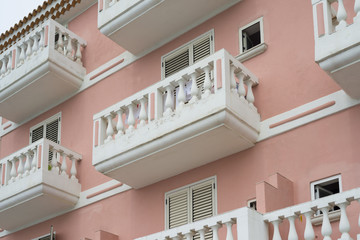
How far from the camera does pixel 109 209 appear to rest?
63.0 ft

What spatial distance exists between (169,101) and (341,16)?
4.05 m

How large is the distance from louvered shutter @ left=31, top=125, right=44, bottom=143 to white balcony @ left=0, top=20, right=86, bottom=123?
1.42 feet

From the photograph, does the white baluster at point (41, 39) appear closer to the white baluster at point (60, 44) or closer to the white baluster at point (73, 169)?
the white baluster at point (60, 44)

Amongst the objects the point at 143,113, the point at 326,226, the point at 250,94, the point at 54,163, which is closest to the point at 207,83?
the point at 250,94

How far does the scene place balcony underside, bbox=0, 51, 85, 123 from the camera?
21188 millimetres

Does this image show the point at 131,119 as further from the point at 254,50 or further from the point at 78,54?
the point at 78,54

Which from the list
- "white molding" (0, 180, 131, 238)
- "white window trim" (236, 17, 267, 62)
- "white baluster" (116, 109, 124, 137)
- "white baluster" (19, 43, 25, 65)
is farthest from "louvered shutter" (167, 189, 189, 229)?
"white baluster" (19, 43, 25, 65)

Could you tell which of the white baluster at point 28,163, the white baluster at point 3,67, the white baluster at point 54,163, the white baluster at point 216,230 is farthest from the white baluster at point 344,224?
the white baluster at point 3,67

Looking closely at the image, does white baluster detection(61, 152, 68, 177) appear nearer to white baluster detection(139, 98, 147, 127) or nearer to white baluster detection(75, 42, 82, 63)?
white baluster detection(75, 42, 82, 63)

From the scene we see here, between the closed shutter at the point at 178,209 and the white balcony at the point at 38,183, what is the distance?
131 inches

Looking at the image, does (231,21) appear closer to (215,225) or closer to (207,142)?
(207,142)

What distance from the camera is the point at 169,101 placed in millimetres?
16984

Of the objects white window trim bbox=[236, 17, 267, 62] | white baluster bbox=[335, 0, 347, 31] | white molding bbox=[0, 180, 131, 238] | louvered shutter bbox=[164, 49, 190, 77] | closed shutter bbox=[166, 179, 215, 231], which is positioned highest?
louvered shutter bbox=[164, 49, 190, 77]

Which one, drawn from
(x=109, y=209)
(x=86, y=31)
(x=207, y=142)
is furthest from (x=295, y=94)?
(x=86, y=31)
